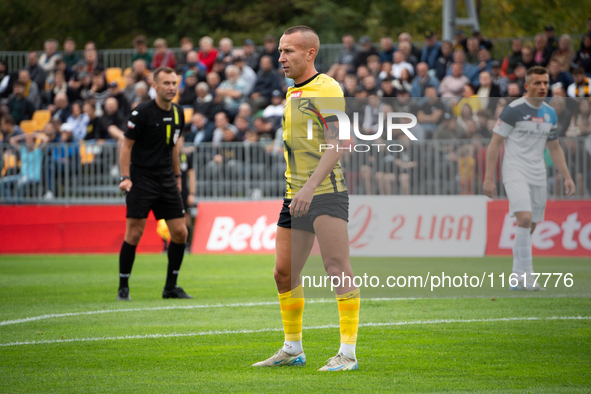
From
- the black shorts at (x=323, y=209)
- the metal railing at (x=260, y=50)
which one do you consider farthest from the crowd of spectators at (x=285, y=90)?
the black shorts at (x=323, y=209)

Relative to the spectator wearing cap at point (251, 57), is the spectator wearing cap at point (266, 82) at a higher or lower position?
lower

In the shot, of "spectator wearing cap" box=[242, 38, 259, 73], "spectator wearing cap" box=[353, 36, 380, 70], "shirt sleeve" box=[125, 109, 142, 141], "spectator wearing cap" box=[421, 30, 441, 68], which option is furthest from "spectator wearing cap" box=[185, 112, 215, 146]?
"shirt sleeve" box=[125, 109, 142, 141]

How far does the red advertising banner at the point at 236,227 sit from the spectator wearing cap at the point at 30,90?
795 centimetres

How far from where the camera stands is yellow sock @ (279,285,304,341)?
5.45 m

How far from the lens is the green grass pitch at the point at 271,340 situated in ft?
16.1

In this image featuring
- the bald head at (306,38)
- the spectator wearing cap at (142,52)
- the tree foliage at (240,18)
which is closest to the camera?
the bald head at (306,38)

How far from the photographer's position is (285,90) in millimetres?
19500

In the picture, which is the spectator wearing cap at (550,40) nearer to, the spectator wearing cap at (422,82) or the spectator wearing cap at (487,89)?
the spectator wearing cap at (487,89)

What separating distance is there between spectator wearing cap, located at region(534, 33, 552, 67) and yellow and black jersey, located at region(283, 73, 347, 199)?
533 inches

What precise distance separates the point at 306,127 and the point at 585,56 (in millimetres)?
13595

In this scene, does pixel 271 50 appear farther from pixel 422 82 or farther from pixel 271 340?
pixel 271 340

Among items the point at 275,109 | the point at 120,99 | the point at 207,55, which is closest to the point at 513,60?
the point at 275,109

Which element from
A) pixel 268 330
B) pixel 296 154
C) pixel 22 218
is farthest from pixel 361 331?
pixel 22 218

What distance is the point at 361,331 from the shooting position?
22.4 ft
